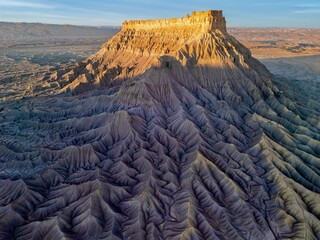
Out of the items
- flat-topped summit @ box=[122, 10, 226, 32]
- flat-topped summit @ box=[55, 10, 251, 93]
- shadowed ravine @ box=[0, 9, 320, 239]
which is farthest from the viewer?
flat-topped summit @ box=[122, 10, 226, 32]

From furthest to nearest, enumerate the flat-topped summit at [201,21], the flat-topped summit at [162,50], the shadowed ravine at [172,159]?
the flat-topped summit at [201,21], the flat-topped summit at [162,50], the shadowed ravine at [172,159]

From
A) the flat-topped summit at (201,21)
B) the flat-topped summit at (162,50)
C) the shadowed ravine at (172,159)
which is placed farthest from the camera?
the flat-topped summit at (201,21)

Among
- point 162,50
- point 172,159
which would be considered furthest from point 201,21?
point 172,159

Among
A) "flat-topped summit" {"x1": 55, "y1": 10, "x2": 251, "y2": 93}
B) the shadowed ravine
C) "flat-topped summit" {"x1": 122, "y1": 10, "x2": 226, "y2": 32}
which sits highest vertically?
"flat-topped summit" {"x1": 122, "y1": 10, "x2": 226, "y2": 32}

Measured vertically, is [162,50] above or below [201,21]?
below

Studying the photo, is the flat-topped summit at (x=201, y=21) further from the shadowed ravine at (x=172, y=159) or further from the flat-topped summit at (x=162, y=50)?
the shadowed ravine at (x=172, y=159)

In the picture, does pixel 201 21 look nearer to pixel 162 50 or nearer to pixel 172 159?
pixel 162 50

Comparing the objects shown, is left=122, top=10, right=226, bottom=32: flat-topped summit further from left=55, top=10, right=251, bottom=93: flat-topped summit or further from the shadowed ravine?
the shadowed ravine

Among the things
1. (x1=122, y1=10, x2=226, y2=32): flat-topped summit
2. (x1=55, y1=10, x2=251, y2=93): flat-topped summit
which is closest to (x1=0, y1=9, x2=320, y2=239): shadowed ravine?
(x1=55, y1=10, x2=251, y2=93): flat-topped summit

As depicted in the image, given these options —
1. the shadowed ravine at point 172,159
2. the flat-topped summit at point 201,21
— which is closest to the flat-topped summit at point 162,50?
the flat-topped summit at point 201,21

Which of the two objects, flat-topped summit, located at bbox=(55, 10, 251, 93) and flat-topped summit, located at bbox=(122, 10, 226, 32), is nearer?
flat-topped summit, located at bbox=(55, 10, 251, 93)
